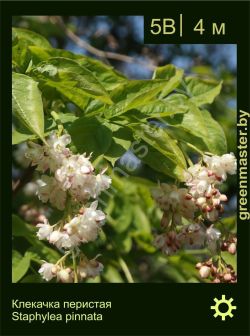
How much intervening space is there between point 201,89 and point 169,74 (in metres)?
0.15

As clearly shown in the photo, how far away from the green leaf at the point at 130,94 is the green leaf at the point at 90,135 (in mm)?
55

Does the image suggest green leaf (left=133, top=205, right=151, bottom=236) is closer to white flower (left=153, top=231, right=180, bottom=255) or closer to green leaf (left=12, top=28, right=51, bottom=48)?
white flower (left=153, top=231, right=180, bottom=255)

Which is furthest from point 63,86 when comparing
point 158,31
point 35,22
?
point 35,22

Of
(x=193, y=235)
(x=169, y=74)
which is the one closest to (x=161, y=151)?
(x=193, y=235)

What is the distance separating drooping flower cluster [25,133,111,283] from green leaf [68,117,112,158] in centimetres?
4

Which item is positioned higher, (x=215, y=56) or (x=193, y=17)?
(x=215, y=56)

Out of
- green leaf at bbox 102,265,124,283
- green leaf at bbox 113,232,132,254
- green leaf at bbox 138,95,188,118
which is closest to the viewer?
green leaf at bbox 138,95,188,118

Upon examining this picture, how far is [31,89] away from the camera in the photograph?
1.28 m

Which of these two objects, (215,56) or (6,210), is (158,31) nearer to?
(6,210)

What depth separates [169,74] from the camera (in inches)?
63.2

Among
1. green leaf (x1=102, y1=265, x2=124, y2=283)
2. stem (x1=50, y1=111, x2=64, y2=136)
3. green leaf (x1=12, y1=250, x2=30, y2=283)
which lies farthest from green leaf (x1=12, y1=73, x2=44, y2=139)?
green leaf (x1=102, y1=265, x2=124, y2=283)

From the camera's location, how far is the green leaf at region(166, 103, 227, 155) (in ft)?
4.83

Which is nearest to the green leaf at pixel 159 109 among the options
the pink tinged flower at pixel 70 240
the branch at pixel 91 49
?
the pink tinged flower at pixel 70 240

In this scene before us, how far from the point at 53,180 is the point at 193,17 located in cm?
87
